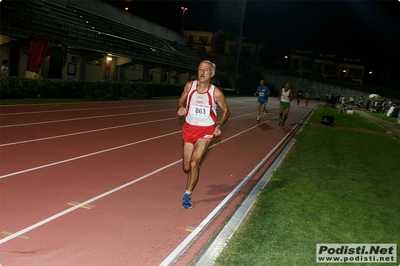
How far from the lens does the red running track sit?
429 centimetres

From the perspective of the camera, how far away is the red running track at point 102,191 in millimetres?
4289

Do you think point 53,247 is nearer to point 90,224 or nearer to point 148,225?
point 90,224

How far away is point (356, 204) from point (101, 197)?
404cm

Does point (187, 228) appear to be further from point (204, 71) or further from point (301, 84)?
point (301, 84)

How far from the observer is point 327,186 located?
768 centimetres

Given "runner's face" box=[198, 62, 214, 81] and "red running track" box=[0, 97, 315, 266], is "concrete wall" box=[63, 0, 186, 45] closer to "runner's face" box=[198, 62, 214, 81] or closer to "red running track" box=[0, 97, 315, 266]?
"red running track" box=[0, 97, 315, 266]

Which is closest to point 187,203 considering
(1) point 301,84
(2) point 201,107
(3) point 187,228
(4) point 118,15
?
(3) point 187,228

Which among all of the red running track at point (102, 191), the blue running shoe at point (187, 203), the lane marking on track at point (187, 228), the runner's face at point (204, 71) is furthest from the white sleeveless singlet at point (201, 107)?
the lane marking on track at point (187, 228)

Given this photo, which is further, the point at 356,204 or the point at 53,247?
the point at 356,204

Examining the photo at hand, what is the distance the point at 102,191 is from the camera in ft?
20.8

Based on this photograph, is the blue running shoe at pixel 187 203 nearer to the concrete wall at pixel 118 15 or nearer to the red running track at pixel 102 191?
the red running track at pixel 102 191

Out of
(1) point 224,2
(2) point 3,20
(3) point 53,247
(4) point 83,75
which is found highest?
(1) point 224,2

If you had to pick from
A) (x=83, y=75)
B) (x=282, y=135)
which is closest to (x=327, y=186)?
(x=282, y=135)

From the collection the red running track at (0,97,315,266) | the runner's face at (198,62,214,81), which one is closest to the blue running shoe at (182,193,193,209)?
the red running track at (0,97,315,266)
